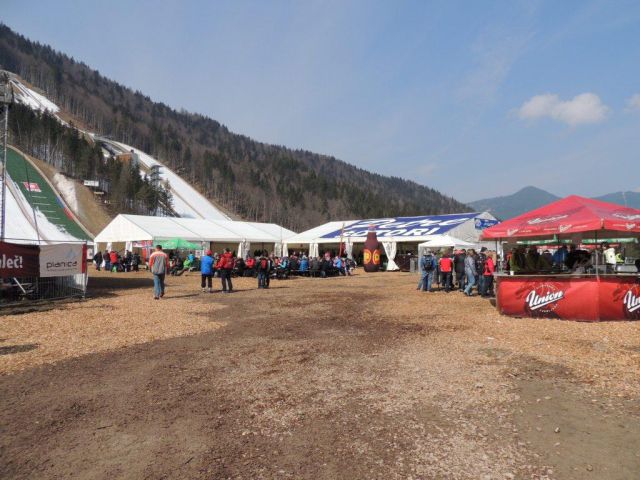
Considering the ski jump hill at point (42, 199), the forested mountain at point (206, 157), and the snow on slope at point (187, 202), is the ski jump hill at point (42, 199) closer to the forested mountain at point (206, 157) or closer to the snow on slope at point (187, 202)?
the snow on slope at point (187, 202)

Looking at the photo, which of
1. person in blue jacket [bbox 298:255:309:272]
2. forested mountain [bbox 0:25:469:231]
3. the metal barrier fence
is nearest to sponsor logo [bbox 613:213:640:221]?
the metal barrier fence

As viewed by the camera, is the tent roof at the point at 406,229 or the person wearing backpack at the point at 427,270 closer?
the person wearing backpack at the point at 427,270

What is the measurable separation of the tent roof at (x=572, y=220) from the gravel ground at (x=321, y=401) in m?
1.94

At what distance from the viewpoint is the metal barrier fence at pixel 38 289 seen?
449 inches

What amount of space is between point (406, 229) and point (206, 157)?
291 ft

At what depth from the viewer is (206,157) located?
109 metres

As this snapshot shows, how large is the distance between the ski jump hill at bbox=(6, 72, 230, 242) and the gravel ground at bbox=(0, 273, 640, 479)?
31.0ft

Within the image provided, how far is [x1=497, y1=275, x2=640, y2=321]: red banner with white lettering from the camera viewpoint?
327 inches

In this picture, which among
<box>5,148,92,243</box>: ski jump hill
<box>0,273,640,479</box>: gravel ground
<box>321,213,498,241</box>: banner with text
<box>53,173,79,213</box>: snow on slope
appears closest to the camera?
<box>0,273,640,479</box>: gravel ground

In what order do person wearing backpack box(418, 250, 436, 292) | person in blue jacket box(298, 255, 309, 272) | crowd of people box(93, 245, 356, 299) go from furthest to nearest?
person in blue jacket box(298, 255, 309, 272)
person wearing backpack box(418, 250, 436, 292)
crowd of people box(93, 245, 356, 299)

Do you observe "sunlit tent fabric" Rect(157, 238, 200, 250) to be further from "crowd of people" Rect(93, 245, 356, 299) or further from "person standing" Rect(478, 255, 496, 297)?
"person standing" Rect(478, 255, 496, 297)

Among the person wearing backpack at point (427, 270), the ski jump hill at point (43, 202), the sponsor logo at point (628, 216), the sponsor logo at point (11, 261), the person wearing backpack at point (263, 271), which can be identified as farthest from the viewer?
the ski jump hill at point (43, 202)

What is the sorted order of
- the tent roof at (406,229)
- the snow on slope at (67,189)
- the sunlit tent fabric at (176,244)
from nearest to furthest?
the sunlit tent fabric at (176,244) → the tent roof at (406,229) → the snow on slope at (67,189)

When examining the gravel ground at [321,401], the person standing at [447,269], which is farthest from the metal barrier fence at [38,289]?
the person standing at [447,269]
